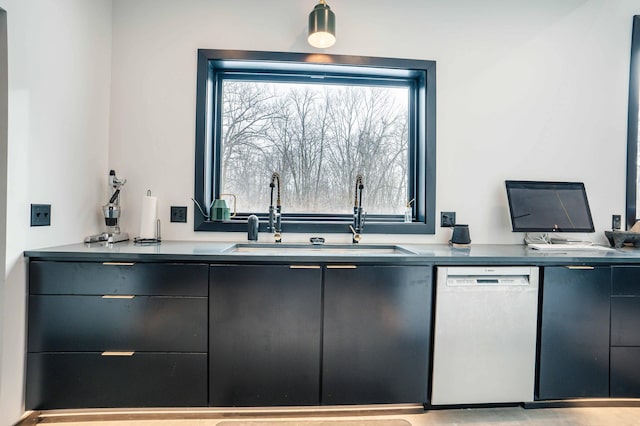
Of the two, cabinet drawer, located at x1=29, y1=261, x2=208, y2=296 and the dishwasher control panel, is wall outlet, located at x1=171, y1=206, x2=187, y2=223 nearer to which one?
cabinet drawer, located at x1=29, y1=261, x2=208, y2=296

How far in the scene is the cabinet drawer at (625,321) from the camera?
1677 millimetres

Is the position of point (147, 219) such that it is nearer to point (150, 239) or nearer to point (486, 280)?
point (150, 239)

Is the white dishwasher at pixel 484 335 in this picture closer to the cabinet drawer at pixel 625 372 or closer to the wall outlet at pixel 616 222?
the cabinet drawer at pixel 625 372

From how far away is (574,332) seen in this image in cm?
165

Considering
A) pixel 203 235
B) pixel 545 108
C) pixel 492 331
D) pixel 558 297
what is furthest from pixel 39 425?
pixel 545 108

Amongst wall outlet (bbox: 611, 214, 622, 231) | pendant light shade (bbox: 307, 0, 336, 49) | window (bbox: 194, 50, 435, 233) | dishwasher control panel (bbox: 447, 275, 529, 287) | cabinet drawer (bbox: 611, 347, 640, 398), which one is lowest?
cabinet drawer (bbox: 611, 347, 640, 398)

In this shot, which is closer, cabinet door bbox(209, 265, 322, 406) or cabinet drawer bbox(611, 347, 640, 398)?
cabinet door bbox(209, 265, 322, 406)

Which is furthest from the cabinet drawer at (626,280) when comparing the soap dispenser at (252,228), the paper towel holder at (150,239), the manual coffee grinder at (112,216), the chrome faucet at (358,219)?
the manual coffee grinder at (112,216)

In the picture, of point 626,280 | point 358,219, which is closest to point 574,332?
point 626,280

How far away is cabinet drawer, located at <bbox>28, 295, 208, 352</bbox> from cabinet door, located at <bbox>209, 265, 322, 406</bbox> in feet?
0.37

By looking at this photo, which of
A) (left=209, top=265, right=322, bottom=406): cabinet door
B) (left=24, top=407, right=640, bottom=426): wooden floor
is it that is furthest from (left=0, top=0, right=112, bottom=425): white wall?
(left=209, top=265, right=322, bottom=406): cabinet door

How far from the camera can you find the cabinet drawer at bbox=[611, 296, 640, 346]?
168cm

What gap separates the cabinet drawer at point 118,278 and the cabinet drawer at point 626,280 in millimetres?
2238

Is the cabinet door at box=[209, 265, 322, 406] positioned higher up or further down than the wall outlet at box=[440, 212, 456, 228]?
further down
